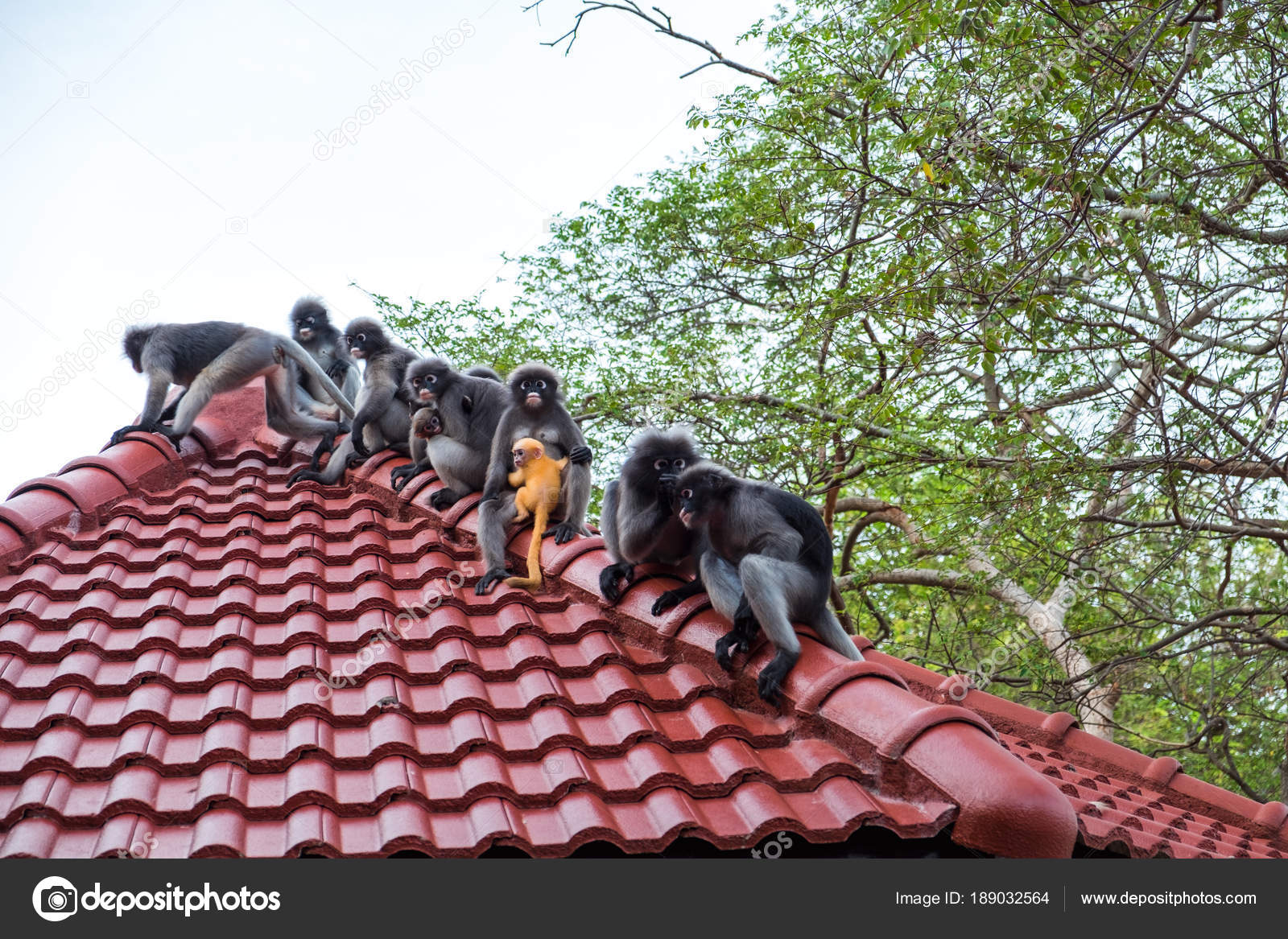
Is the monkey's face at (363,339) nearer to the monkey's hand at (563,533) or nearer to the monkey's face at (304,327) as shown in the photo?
the monkey's face at (304,327)

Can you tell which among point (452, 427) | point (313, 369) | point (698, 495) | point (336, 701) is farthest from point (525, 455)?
point (313, 369)

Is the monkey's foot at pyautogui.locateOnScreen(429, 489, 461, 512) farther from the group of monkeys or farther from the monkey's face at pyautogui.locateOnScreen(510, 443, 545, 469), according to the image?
the monkey's face at pyautogui.locateOnScreen(510, 443, 545, 469)

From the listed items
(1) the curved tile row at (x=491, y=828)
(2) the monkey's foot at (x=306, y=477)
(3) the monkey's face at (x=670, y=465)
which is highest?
(2) the monkey's foot at (x=306, y=477)

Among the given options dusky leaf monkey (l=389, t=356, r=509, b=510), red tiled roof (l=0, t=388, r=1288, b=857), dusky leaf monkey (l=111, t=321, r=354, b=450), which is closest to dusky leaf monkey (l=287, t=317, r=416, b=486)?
dusky leaf monkey (l=389, t=356, r=509, b=510)

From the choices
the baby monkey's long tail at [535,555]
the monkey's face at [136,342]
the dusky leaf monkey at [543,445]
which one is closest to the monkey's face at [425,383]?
the dusky leaf monkey at [543,445]

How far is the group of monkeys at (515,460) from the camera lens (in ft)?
15.2

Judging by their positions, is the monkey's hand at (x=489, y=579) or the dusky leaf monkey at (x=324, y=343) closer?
the monkey's hand at (x=489, y=579)

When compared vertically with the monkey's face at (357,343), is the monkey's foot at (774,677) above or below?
below

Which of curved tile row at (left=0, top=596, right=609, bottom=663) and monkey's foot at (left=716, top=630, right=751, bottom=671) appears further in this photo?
curved tile row at (left=0, top=596, right=609, bottom=663)

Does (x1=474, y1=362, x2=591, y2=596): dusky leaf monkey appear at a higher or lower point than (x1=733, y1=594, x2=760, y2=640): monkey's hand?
higher

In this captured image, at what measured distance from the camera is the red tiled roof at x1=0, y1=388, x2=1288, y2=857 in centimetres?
345

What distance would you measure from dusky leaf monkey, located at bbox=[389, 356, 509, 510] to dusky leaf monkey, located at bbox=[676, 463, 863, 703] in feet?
6.11

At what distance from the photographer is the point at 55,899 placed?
312 centimetres

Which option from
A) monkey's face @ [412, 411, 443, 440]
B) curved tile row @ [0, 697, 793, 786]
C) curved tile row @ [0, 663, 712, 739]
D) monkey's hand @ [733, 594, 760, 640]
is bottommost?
curved tile row @ [0, 697, 793, 786]
